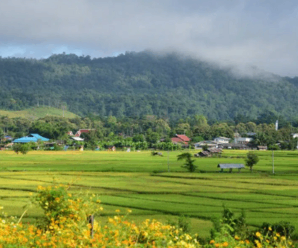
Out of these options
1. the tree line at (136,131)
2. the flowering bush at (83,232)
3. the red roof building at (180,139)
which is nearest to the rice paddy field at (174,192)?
the flowering bush at (83,232)

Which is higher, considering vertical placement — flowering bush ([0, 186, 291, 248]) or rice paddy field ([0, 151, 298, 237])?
flowering bush ([0, 186, 291, 248])

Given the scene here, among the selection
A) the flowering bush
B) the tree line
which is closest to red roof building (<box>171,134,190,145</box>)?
the tree line

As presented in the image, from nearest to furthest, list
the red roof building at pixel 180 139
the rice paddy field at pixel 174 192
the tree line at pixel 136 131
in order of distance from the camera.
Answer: the rice paddy field at pixel 174 192
the tree line at pixel 136 131
the red roof building at pixel 180 139

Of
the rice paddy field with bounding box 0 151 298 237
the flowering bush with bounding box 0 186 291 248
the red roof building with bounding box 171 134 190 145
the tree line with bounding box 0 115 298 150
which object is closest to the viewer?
the flowering bush with bounding box 0 186 291 248

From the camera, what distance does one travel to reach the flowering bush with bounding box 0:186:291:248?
779 cm

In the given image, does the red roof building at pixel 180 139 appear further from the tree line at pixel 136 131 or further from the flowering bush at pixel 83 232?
the flowering bush at pixel 83 232

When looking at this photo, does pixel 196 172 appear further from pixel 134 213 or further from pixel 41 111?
pixel 41 111

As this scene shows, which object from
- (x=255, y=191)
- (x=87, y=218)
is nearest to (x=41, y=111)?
(x=255, y=191)

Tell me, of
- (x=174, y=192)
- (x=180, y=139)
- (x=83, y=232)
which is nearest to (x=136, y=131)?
(x=180, y=139)

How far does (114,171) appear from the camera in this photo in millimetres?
45531

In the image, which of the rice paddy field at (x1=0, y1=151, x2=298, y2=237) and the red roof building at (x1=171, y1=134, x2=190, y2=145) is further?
the red roof building at (x1=171, y1=134, x2=190, y2=145)

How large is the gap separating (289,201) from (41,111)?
588 feet

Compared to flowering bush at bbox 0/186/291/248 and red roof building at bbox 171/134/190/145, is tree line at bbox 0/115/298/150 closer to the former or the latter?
red roof building at bbox 171/134/190/145

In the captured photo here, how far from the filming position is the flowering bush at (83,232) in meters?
7.79
